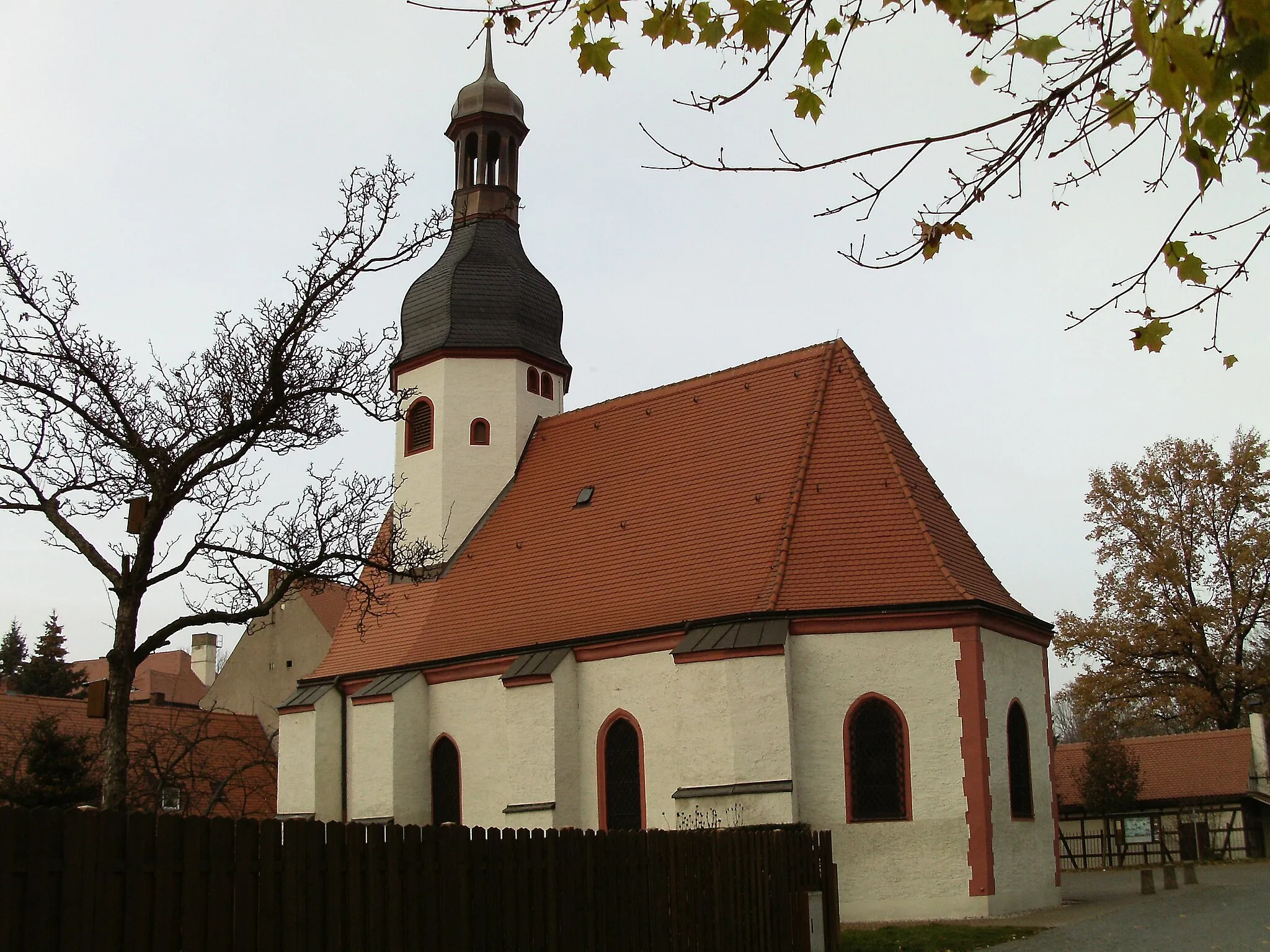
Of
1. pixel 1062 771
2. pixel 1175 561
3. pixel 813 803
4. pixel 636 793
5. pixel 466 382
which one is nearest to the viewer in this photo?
pixel 813 803

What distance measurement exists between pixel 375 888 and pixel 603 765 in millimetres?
11616

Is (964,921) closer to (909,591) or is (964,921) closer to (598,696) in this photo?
(909,591)

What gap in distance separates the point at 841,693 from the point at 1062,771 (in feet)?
74.9

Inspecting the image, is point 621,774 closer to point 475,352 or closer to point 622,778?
point 622,778

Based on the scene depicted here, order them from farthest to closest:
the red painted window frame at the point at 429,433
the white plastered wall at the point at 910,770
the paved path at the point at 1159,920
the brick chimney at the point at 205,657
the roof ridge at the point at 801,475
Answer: the brick chimney at the point at 205,657, the red painted window frame at the point at 429,433, the roof ridge at the point at 801,475, the white plastered wall at the point at 910,770, the paved path at the point at 1159,920

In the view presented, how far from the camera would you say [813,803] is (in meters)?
16.9

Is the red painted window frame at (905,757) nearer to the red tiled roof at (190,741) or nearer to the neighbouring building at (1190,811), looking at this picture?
the red tiled roof at (190,741)

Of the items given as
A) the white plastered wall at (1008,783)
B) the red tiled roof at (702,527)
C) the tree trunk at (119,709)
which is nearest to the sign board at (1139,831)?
the white plastered wall at (1008,783)

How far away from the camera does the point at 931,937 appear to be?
13.8m

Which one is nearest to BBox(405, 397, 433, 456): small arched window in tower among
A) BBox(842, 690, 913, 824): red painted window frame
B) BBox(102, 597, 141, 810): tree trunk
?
BBox(842, 690, 913, 824): red painted window frame

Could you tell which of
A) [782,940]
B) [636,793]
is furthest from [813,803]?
[782,940]

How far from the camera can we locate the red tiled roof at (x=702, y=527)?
18078 millimetres

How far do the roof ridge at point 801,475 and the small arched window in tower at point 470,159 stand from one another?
9.23 m

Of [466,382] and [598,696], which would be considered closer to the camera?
[598,696]
